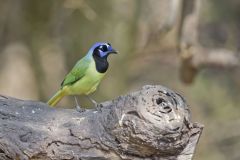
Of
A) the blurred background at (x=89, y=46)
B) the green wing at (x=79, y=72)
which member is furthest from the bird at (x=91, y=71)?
the blurred background at (x=89, y=46)

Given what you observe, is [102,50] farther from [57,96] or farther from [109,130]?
[109,130]

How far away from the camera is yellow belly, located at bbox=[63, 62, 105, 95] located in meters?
3.90

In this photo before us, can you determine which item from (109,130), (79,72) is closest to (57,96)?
(79,72)

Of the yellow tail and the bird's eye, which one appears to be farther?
the yellow tail

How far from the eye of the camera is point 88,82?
3.93 m

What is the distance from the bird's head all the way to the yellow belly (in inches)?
2.9

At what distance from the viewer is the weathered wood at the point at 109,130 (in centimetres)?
279

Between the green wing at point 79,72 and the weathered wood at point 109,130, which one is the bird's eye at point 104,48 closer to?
the green wing at point 79,72

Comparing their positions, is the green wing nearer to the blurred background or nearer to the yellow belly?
the yellow belly

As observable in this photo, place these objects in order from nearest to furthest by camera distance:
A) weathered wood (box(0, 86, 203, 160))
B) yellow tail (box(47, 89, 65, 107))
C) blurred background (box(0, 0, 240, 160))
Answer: weathered wood (box(0, 86, 203, 160))
yellow tail (box(47, 89, 65, 107))
blurred background (box(0, 0, 240, 160))

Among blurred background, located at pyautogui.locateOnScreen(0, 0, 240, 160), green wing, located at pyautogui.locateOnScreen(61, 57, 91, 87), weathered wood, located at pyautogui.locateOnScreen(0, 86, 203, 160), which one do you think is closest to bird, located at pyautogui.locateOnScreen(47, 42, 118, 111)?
green wing, located at pyautogui.locateOnScreen(61, 57, 91, 87)

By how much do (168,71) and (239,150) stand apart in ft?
7.06

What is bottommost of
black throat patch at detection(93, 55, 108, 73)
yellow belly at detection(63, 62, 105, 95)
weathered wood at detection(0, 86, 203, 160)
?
weathered wood at detection(0, 86, 203, 160)

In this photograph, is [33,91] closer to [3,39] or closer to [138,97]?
[3,39]
